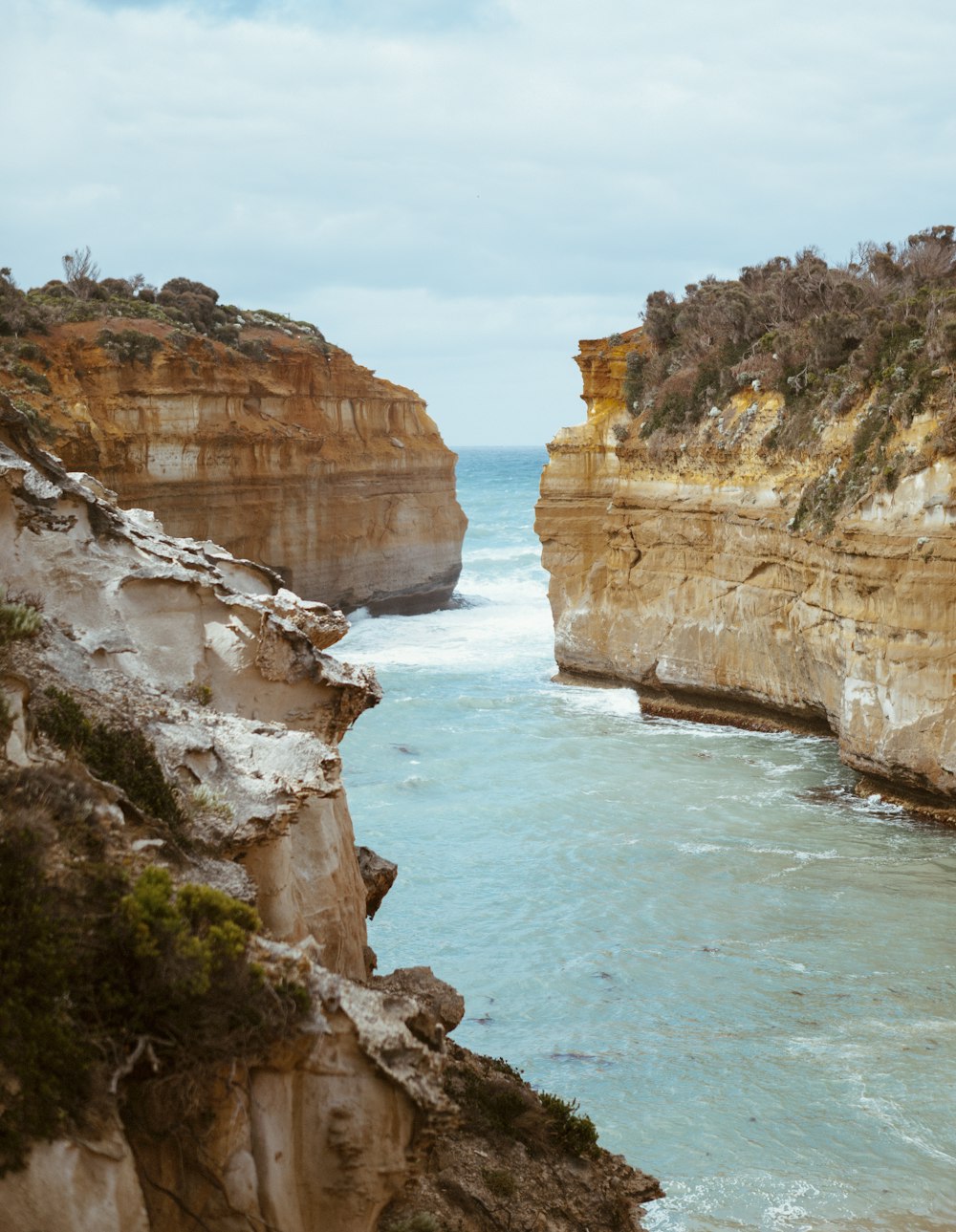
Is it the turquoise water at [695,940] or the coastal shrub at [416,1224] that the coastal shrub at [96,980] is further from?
the turquoise water at [695,940]

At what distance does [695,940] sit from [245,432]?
1016 inches

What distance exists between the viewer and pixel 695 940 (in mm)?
14219

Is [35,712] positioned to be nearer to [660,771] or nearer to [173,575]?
[173,575]

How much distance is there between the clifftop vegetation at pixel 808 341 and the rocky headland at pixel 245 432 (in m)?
13.0

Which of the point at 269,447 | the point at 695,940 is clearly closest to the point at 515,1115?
the point at 695,940

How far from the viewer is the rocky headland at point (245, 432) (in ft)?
109

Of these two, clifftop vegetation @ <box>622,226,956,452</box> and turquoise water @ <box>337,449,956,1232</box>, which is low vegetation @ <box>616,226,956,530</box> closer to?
clifftop vegetation @ <box>622,226,956,452</box>

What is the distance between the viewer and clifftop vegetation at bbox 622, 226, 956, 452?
19578mm

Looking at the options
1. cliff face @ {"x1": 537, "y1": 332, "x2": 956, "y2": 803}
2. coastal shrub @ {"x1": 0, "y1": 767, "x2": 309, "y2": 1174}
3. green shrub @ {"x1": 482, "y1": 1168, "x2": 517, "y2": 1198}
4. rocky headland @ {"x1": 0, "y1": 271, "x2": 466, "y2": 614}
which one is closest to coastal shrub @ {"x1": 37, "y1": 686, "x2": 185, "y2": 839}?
coastal shrub @ {"x1": 0, "y1": 767, "x2": 309, "y2": 1174}

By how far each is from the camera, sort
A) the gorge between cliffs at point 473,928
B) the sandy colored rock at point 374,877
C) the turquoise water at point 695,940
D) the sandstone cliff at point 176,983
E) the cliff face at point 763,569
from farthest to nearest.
Answer: the cliff face at point 763,569, the turquoise water at point 695,940, the sandy colored rock at point 374,877, the gorge between cliffs at point 473,928, the sandstone cliff at point 176,983

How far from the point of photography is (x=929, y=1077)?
35.6ft

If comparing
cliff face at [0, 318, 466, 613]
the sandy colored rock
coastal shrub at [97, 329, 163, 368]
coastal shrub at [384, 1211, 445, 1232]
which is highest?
coastal shrub at [97, 329, 163, 368]

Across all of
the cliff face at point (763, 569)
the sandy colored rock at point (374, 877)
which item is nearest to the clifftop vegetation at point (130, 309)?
the cliff face at point (763, 569)

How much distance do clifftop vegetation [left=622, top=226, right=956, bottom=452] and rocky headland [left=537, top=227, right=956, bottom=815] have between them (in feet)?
0.16
